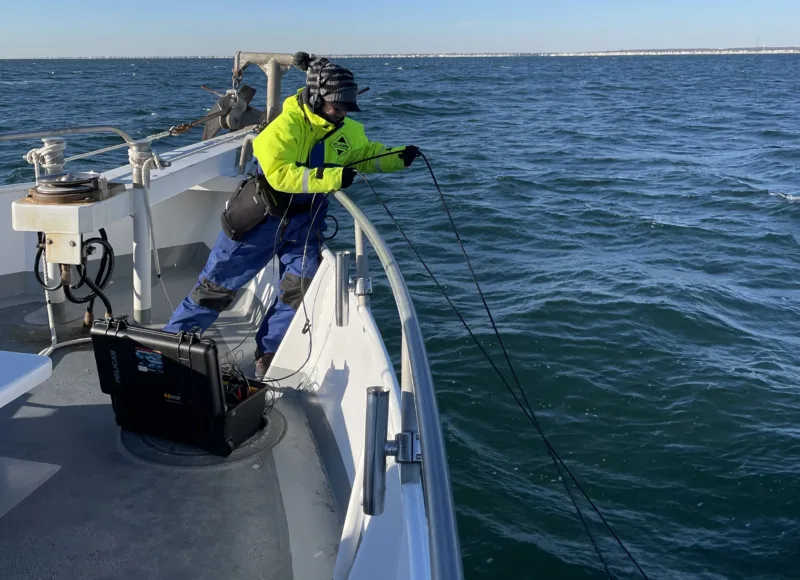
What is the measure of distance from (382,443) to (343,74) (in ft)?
7.27

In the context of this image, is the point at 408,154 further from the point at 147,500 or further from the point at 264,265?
the point at 147,500

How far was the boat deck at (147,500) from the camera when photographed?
2391mm

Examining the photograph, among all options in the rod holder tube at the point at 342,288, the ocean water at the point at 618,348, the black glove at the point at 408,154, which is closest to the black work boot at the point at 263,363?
the rod holder tube at the point at 342,288

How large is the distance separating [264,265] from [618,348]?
3772 millimetres

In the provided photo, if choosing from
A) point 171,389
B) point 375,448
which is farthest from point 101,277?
point 375,448

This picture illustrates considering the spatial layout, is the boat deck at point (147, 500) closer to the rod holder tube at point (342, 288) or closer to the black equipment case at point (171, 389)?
the black equipment case at point (171, 389)

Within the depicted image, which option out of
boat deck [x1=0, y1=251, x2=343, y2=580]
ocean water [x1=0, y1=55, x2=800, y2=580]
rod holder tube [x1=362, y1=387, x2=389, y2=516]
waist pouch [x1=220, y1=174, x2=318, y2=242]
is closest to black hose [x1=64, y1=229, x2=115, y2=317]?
boat deck [x1=0, y1=251, x2=343, y2=580]

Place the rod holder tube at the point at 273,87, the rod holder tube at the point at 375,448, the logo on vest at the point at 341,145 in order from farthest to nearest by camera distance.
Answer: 1. the rod holder tube at the point at 273,87
2. the logo on vest at the point at 341,145
3. the rod holder tube at the point at 375,448

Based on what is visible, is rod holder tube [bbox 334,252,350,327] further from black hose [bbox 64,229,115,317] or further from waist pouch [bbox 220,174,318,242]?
black hose [bbox 64,229,115,317]

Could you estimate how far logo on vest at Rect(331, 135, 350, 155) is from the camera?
3.69 metres

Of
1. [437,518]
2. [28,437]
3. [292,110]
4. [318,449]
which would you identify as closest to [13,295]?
[28,437]

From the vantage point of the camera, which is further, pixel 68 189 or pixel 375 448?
pixel 68 189

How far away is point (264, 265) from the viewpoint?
380 centimetres

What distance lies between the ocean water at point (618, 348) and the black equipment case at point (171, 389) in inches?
67.2
